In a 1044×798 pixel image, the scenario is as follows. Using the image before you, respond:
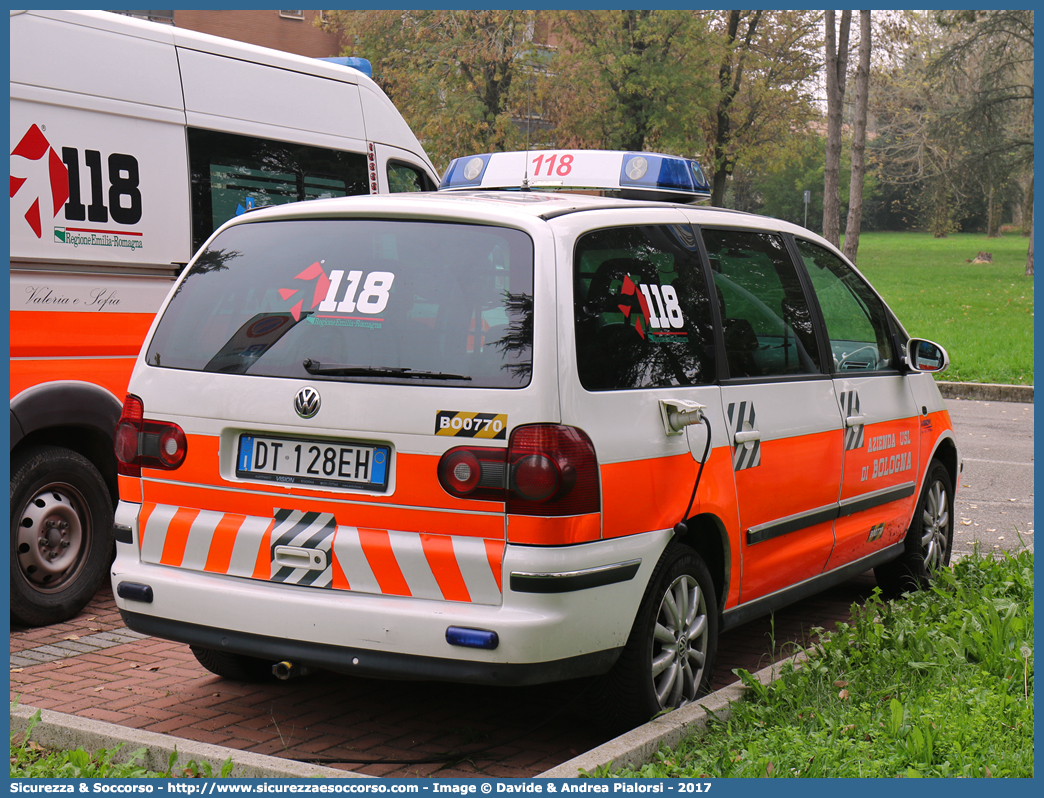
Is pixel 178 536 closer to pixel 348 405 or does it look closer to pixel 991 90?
pixel 348 405

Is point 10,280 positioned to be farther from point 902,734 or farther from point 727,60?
point 727,60

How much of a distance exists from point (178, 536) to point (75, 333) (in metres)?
2.10

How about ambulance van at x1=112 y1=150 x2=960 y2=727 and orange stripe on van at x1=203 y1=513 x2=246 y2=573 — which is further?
orange stripe on van at x1=203 y1=513 x2=246 y2=573

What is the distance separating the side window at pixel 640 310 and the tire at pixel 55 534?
10.0 feet

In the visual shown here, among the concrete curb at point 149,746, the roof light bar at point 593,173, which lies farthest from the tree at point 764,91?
the concrete curb at point 149,746

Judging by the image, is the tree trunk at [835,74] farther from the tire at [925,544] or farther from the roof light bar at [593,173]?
the tire at [925,544]

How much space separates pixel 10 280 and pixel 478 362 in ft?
9.15

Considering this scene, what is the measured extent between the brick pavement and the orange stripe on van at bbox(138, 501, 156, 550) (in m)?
0.71

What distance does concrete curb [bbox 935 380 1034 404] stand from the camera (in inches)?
637

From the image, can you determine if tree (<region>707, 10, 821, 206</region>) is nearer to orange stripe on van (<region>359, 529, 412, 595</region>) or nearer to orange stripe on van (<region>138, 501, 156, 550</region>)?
orange stripe on van (<region>138, 501, 156, 550</region>)

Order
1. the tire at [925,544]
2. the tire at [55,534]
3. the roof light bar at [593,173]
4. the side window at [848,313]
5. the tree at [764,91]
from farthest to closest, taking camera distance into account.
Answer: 1. the tree at [764,91]
2. the roof light bar at [593,173]
3. the tire at [925,544]
4. the tire at [55,534]
5. the side window at [848,313]

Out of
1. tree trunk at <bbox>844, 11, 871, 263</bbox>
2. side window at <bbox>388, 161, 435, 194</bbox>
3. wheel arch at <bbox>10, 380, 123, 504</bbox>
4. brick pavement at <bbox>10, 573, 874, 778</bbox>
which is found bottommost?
brick pavement at <bbox>10, 573, 874, 778</bbox>

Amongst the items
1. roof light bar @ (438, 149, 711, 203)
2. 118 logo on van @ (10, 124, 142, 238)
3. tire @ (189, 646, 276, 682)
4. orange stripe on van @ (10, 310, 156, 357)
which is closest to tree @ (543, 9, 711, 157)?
roof light bar @ (438, 149, 711, 203)

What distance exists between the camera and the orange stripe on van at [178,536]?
12.8ft
